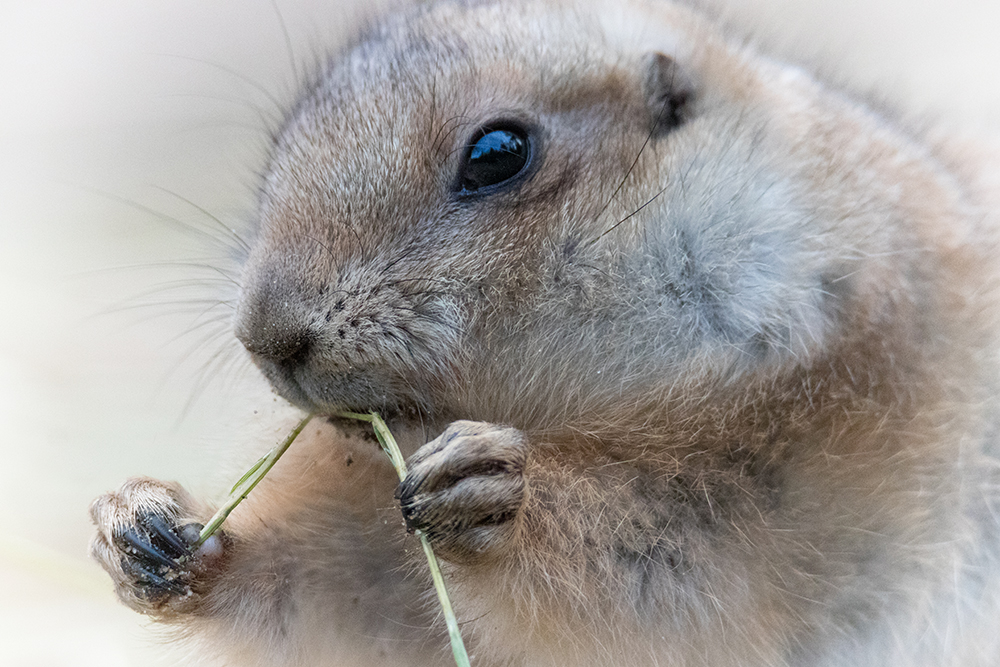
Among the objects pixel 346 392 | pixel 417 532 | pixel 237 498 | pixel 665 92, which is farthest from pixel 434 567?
pixel 665 92

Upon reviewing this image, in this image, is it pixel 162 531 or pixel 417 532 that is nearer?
pixel 417 532

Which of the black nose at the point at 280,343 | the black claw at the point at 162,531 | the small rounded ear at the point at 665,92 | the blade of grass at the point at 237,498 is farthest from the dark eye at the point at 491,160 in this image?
the black claw at the point at 162,531

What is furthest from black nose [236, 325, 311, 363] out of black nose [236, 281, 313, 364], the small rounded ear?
the small rounded ear

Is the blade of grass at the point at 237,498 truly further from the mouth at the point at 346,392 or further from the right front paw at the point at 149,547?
the mouth at the point at 346,392

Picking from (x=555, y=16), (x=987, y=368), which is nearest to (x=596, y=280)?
(x=555, y=16)

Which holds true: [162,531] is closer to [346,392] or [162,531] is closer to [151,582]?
[151,582]

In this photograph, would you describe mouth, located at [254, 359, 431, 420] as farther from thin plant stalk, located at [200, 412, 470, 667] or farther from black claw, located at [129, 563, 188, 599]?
black claw, located at [129, 563, 188, 599]

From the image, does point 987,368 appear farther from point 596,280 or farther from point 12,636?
point 12,636
